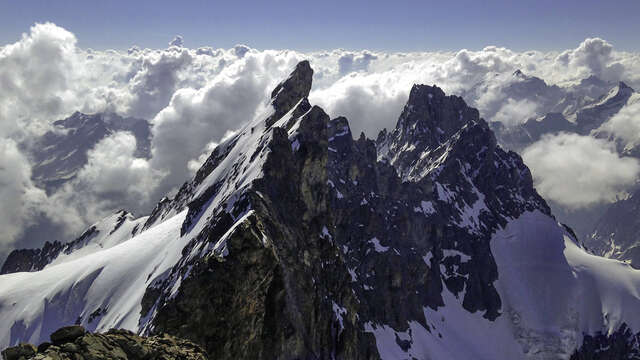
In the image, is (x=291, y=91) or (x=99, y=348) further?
(x=291, y=91)

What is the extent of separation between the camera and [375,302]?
647 feet

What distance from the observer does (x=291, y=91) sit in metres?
174

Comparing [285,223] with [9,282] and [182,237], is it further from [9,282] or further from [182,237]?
[9,282]

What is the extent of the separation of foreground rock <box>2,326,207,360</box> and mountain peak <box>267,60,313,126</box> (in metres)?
132

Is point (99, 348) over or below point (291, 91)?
below

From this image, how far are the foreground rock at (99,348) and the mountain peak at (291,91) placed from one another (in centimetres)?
13165

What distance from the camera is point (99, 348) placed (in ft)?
94.0

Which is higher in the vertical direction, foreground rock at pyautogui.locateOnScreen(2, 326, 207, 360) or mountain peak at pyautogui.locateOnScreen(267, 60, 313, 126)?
mountain peak at pyautogui.locateOnScreen(267, 60, 313, 126)

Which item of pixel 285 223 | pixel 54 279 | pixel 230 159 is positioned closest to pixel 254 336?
pixel 285 223

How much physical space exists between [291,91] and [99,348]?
151146 millimetres

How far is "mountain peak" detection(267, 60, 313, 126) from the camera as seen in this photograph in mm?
168125

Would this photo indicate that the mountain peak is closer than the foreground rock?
No

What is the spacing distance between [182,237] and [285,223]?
31127 mm

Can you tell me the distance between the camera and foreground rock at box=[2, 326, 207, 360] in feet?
88.2
